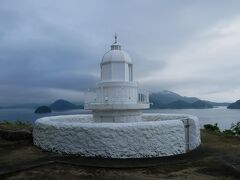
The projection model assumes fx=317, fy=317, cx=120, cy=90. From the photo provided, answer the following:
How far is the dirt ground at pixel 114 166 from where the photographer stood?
823 cm

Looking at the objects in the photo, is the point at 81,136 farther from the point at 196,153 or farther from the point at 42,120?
the point at 196,153

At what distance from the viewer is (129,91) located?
12.6 metres

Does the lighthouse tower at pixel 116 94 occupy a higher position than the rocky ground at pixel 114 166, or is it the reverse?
the lighthouse tower at pixel 116 94

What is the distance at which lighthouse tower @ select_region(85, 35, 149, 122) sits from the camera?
39.7ft

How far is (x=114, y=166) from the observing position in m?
9.06

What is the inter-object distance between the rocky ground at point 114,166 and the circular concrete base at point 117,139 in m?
0.28

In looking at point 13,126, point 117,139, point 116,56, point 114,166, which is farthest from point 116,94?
point 13,126

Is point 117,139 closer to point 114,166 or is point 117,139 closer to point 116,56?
point 114,166

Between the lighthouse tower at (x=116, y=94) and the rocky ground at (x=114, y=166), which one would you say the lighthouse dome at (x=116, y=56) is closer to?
the lighthouse tower at (x=116, y=94)

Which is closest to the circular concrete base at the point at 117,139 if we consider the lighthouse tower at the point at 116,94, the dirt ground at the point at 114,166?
the dirt ground at the point at 114,166

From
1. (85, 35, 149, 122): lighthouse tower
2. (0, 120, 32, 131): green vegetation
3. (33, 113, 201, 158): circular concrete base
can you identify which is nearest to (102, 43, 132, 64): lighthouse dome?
(85, 35, 149, 122): lighthouse tower

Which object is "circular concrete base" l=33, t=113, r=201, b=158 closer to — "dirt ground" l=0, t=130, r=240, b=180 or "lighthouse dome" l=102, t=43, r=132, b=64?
"dirt ground" l=0, t=130, r=240, b=180

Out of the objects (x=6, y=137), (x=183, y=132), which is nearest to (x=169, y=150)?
(x=183, y=132)

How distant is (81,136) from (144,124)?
203cm
